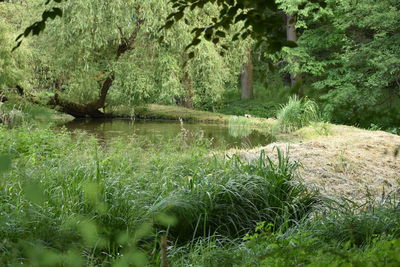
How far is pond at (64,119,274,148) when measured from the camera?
Answer: 11.3 m

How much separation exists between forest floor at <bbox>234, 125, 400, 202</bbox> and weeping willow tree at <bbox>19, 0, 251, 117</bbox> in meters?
5.64

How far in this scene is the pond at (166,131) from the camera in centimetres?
1134

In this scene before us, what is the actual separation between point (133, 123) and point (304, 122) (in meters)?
4.42

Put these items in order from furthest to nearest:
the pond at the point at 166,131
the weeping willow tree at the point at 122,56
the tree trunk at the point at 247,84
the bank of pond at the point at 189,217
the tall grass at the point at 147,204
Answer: the tree trunk at the point at 247,84 → the weeping willow tree at the point at 122,56 → the pond at the point at 166,131 → the tall grass at the point at 147,204 → the bank of pond at the point at 189,217

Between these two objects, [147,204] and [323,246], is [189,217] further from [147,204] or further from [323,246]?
[323,246]

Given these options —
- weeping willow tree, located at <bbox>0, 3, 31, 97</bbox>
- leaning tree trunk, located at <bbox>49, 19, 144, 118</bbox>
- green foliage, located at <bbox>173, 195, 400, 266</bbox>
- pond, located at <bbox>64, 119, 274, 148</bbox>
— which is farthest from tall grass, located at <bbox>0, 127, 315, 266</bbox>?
leaning tree trunk, located at <bbox>49, 19, 144, 118</bbox>

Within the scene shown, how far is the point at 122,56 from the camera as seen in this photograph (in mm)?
14867

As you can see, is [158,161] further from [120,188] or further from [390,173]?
[390,173]

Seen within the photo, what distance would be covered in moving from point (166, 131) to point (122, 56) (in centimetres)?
328

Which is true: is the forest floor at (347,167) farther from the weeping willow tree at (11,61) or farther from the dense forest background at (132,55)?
the weeping willow tree at (11,61)

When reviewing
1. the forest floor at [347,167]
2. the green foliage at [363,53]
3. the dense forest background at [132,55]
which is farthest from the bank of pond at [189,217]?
the dense forest background at [132,55]

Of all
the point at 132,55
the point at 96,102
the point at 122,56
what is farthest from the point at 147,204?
the point at 96,102

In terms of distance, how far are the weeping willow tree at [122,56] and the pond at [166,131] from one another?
78 cm

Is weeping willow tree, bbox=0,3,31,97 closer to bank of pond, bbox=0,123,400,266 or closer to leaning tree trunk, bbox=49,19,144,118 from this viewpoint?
leaning tree trunk, bbox=49,19,144,118
